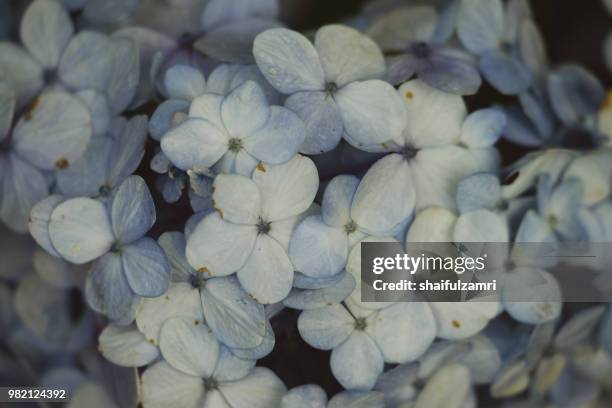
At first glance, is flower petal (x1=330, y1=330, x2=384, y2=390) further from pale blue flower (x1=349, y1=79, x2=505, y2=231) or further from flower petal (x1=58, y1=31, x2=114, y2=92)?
flower petal (x1=58, y1=31, x2=114, y2=92)

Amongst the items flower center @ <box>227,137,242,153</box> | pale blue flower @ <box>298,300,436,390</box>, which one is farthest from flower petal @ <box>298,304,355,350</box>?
flower center @ <box>227,137,242,153</box>

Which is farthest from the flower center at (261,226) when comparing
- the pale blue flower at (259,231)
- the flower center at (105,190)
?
the flower center at (105,190)

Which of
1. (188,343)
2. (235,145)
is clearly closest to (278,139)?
(235,145)

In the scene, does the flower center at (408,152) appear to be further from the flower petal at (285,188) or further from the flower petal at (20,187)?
the flower petal at (20,187)

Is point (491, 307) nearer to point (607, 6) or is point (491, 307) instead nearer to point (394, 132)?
point (394, 132)

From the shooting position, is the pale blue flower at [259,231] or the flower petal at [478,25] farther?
the flower petal at [478,25]

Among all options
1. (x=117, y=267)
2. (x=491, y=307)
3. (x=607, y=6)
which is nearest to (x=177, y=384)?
(x=117, y=267)

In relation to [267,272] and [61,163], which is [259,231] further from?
[61,163]
